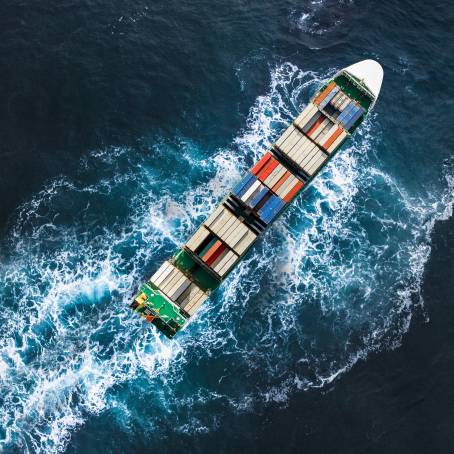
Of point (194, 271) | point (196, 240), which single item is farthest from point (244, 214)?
point (194, 271)

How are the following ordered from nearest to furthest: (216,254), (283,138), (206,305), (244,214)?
(216,254) → (244,214) → (283,138) → (206,305)

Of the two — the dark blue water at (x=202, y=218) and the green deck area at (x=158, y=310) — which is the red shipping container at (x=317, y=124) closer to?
the dark blue water at (x=202, y=218)

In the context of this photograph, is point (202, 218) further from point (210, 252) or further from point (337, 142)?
point (337, 142)

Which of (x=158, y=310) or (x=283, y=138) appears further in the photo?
(x=283, y=138)

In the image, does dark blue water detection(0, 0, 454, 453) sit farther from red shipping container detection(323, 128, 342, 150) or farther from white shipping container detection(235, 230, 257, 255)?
red shipping container detection(323, 128, 342, 150)

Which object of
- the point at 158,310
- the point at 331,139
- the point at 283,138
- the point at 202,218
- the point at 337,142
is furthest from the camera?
the point at 202,218

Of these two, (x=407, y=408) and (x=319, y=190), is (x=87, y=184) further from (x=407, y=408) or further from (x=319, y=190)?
(x=407, y=408)

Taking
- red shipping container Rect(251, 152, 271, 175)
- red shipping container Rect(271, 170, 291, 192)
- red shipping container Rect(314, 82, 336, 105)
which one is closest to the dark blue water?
red shipping container Rect(314, 82, 336, 105)
